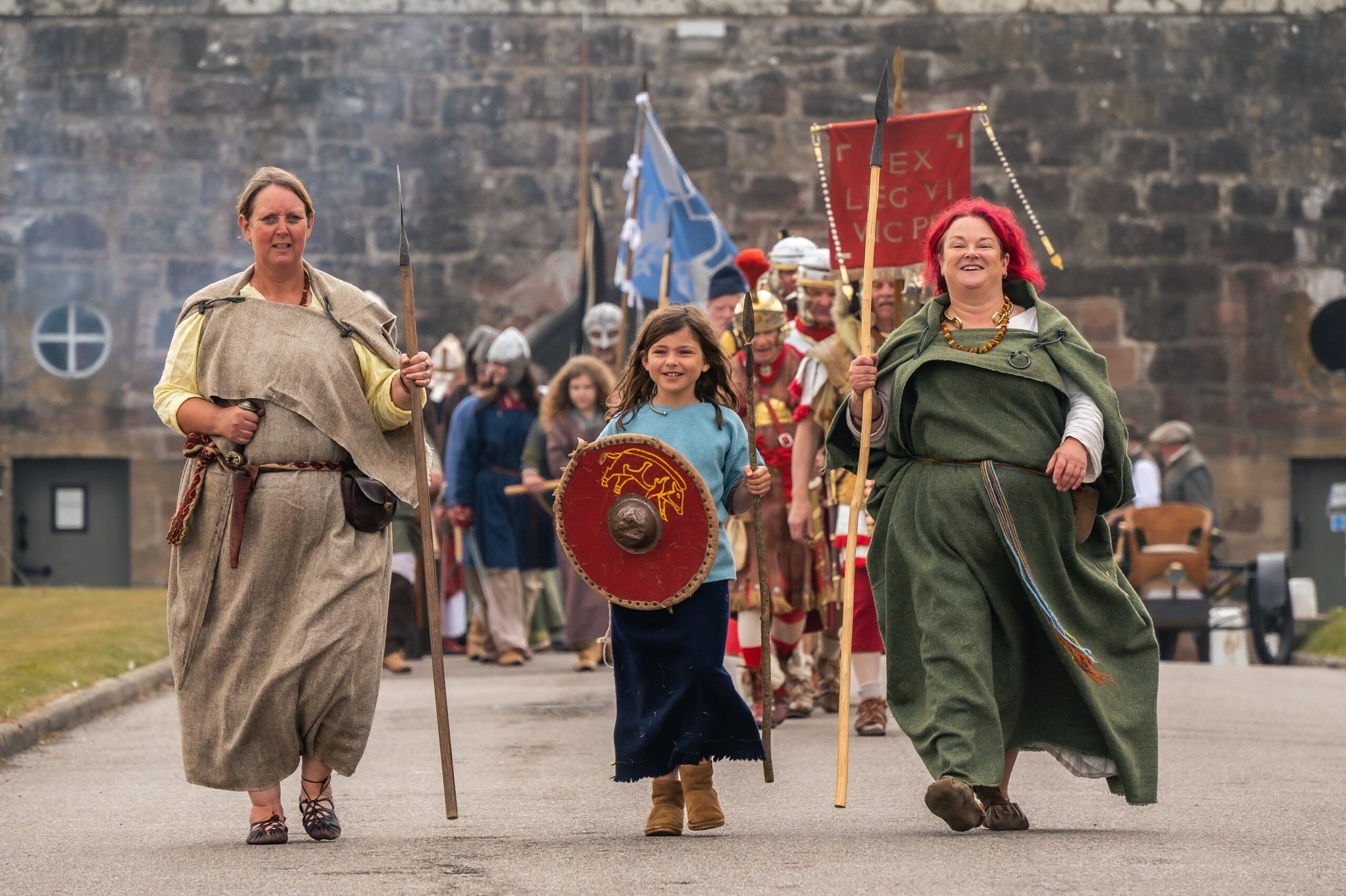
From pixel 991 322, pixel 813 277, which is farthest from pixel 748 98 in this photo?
pixel 991 322

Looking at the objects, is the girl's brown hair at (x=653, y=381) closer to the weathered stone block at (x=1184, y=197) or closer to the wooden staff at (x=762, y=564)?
the wooden staff at (x=762, y=564)

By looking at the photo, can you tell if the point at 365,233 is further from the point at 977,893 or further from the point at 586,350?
the point at 977,893

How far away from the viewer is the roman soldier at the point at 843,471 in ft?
30.4

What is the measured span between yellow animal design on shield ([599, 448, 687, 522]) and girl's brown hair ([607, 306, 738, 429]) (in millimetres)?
220

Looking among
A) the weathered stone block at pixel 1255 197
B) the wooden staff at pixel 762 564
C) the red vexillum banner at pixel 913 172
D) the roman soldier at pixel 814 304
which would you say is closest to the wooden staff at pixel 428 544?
the wooden staff at pixel 762 564

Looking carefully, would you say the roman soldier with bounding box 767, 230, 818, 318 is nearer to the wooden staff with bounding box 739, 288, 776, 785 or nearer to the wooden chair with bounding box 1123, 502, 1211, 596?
the wooden staff with bounding box 739, 288, 776, 785

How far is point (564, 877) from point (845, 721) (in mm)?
1296

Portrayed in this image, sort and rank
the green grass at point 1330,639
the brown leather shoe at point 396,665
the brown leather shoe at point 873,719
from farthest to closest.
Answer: the green grass at point 1330,639 → the brown leather shoe at point 396,665 → the brown leather shoe at point 873,719

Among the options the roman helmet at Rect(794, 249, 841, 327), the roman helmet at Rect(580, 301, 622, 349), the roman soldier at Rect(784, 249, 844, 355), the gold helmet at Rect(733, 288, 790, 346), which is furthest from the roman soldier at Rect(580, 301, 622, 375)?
the gold helmet at Rect(733, 288, 790, 346)

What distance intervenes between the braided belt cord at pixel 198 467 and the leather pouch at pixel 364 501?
0.06 metres

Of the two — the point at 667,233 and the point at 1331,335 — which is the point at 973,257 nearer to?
the point at 667,233

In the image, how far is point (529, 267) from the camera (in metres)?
19.7

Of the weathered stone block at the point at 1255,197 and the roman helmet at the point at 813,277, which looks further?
the weathered stone block at the point at 1255,197

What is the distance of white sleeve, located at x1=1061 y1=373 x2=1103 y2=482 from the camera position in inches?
246
